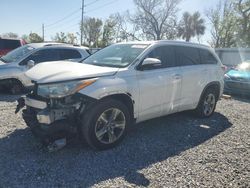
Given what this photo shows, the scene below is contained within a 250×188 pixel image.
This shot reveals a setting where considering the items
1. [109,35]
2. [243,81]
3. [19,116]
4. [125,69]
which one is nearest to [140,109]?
[125,69]

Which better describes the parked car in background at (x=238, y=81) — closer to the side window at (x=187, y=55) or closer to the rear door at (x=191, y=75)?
the rear door at (x=191, y=75)

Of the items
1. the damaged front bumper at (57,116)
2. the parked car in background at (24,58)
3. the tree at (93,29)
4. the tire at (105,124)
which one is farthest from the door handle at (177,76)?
the tree at (93,29)

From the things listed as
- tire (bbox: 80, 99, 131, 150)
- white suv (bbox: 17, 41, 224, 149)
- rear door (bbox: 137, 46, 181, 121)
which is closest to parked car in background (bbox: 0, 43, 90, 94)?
A: white suv (bbox: 17, 41, 224, 149)

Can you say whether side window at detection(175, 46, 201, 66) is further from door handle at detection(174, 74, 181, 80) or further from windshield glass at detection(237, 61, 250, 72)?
windshield glass at detection(237, 61, 250, 72)

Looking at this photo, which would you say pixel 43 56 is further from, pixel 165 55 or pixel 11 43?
pixel 11 43

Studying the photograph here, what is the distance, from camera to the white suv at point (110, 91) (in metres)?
3.59

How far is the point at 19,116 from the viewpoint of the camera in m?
5.63

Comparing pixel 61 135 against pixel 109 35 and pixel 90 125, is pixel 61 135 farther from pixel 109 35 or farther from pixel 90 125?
pixel 109 35

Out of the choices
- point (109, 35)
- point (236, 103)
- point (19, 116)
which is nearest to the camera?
point (19, 116)

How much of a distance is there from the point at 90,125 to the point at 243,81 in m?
7.16

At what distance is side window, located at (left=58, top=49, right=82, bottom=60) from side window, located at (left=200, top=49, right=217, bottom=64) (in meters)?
4.67

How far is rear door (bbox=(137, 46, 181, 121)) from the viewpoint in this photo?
4.35 m

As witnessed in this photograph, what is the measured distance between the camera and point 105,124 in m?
3.96

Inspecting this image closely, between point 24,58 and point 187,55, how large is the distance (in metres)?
5.28
